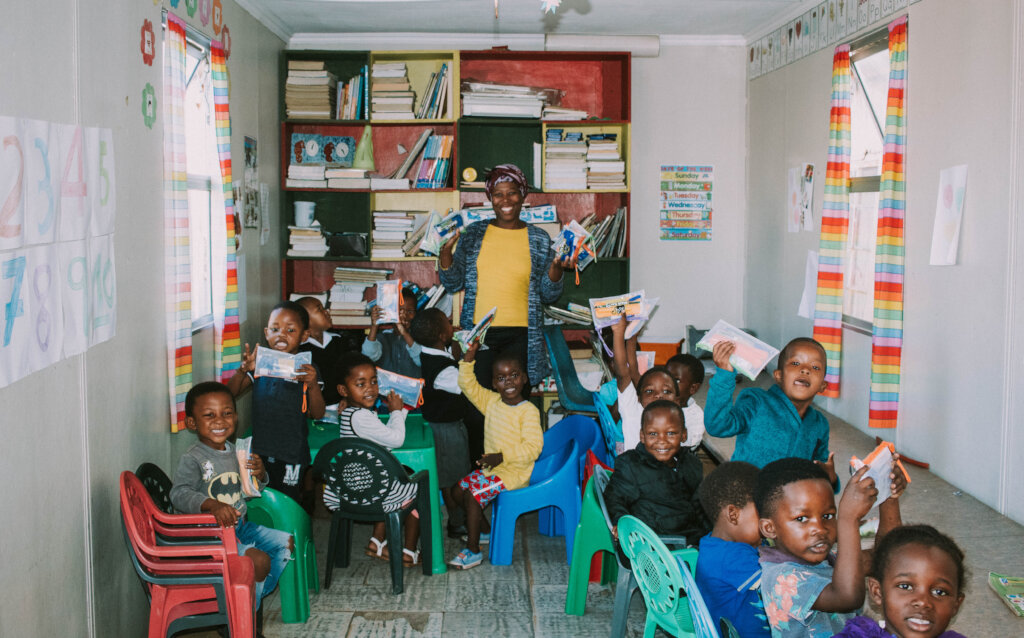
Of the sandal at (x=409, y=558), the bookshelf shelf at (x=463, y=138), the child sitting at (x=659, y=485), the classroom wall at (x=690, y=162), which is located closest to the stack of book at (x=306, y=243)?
the bookshelf shelf at (x=463, y=138)

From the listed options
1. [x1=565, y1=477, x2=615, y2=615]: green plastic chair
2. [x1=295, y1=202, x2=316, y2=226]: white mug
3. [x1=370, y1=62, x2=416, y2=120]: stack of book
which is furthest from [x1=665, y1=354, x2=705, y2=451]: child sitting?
[x1=295, y1=202, x2=316, y2=226]: white mug

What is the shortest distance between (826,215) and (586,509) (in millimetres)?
2654

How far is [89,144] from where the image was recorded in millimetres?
2734

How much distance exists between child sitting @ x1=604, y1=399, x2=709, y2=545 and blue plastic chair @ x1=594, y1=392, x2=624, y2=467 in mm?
660

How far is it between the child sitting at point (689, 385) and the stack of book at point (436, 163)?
8.84 ft

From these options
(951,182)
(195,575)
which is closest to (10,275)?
(195,575)

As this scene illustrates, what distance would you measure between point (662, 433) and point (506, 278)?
1.69 m

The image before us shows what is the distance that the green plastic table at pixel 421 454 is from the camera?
11.7 feet

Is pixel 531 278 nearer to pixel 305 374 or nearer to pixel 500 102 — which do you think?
pixel 305 374

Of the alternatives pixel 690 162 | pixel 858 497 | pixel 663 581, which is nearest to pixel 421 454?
pixel 663 581

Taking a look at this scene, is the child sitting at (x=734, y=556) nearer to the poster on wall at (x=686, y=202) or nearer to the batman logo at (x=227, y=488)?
the batman logo at (x=227, y=488)

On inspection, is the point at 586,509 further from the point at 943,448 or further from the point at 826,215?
the point at 826,215

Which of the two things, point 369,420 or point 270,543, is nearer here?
point 270,543

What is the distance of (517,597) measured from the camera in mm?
3498
